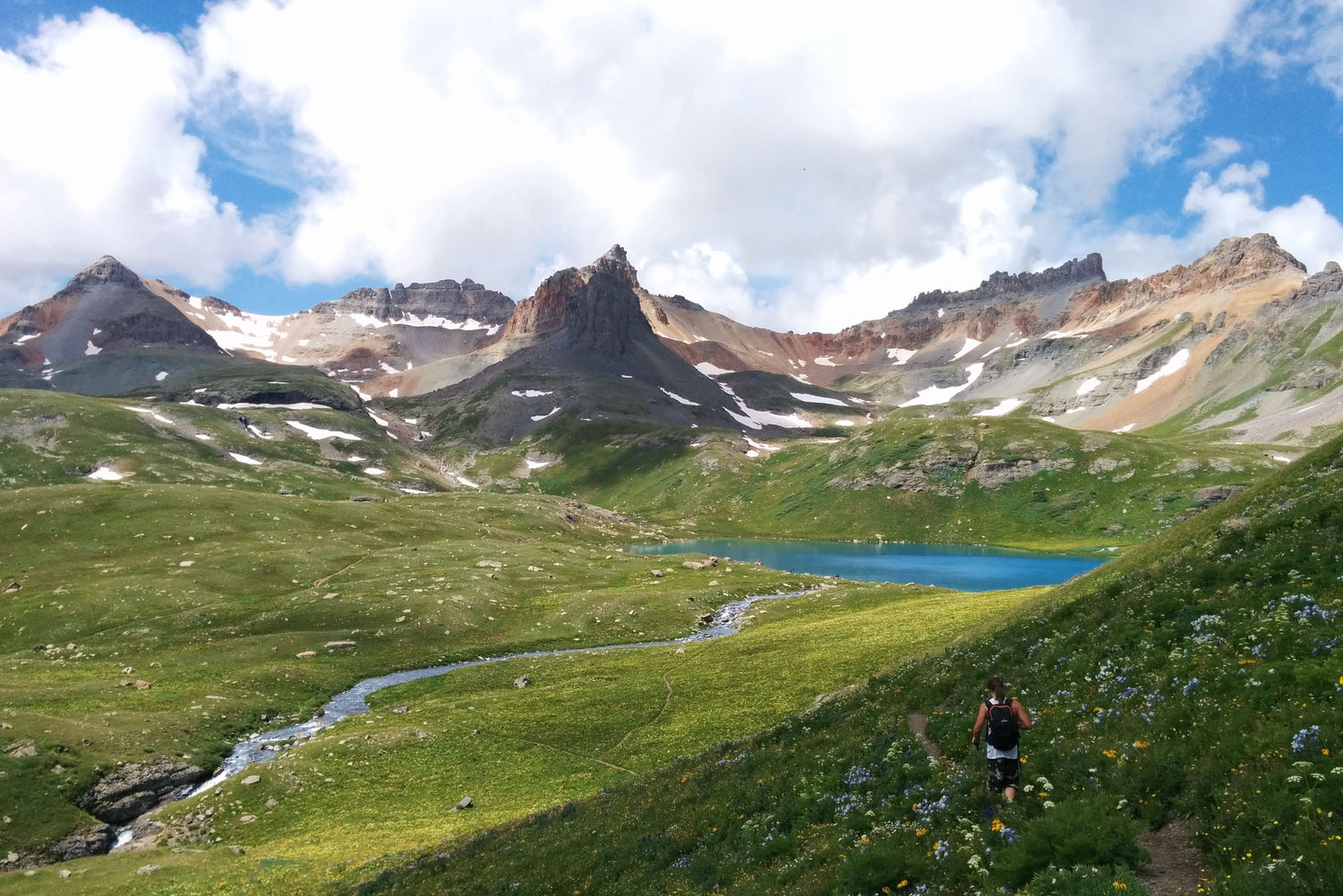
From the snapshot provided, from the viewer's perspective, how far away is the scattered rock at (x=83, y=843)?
34.0 m

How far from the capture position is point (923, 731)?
22859 millimetres

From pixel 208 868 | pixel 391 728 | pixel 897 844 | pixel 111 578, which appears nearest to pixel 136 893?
pixel 208 868

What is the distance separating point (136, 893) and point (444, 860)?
42.8 ft

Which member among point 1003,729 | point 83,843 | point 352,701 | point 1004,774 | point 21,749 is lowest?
point 83,843

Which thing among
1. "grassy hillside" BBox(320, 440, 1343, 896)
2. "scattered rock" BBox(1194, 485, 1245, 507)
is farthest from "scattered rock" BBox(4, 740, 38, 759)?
"scattered rock" BBox(1194, 485, 1245, 507)

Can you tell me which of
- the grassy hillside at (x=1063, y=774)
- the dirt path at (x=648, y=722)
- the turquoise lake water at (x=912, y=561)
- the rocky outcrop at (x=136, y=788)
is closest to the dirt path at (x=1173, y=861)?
the grassy hillside at (x=1063, y=774)

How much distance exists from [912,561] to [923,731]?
141 m

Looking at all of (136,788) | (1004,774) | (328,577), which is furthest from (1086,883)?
(328,577)

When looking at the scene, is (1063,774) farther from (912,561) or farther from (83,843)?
(912,561)

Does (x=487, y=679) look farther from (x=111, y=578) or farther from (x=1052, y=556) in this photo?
(x=1052, y=556)

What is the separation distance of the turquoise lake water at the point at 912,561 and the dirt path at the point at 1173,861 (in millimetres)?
112195

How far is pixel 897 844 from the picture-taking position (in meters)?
15.3

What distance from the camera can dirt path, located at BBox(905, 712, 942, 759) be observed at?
20656mm

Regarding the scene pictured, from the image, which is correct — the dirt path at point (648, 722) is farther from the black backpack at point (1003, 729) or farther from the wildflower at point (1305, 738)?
the wildflower at point (1305, 738)
